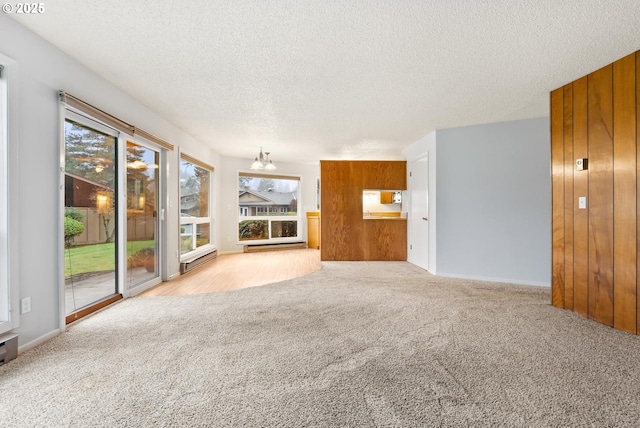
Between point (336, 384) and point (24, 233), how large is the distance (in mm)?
2597

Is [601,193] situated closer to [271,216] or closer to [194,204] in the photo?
[194,204]

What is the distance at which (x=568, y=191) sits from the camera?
3109 mm

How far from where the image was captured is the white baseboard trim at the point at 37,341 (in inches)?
83.6

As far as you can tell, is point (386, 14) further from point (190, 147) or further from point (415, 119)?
point (190, 147)

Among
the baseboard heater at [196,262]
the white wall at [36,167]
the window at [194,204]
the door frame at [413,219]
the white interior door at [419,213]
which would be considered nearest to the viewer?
the white wall at [36,167]

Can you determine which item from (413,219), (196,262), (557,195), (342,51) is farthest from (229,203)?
(557,195)

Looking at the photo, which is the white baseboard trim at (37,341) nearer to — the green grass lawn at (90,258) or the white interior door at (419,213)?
the green grass lawn at (90,258)

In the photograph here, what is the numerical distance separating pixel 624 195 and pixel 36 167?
512 centimetres

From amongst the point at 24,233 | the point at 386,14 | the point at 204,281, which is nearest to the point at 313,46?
the point at 386,14

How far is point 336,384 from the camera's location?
1.70 meters

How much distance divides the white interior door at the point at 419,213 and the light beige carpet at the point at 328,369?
2.22 meters

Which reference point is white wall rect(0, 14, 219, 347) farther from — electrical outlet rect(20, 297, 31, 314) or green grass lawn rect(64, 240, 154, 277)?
green grass lawn rect(64, 240, 154, 277)

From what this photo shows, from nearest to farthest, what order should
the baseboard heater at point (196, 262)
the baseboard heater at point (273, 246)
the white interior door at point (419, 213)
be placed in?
the baseboard heater at point (196, 262) → the white interior door at point (419, 213) → the baseboard heater at point (273, 246)

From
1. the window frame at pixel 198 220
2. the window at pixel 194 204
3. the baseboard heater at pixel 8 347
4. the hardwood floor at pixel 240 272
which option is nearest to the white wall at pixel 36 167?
the baseboard heater at pixel 8 347
